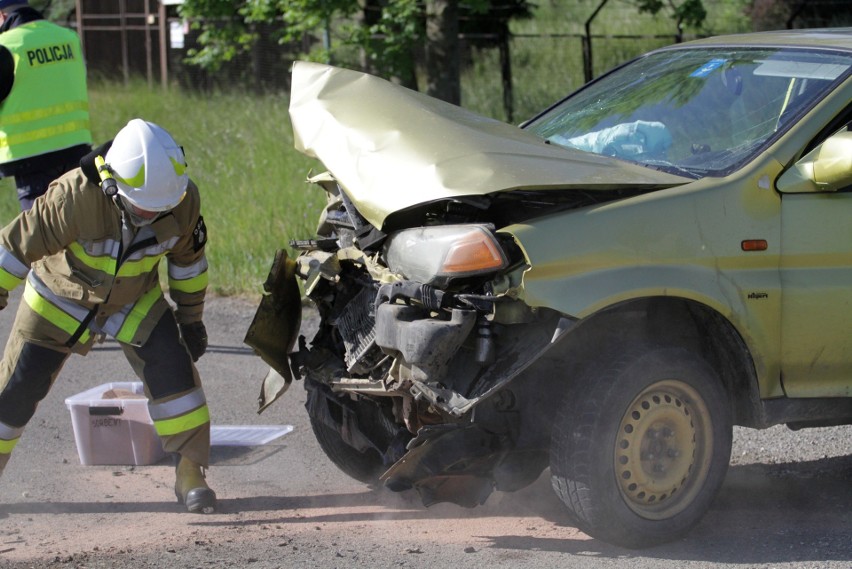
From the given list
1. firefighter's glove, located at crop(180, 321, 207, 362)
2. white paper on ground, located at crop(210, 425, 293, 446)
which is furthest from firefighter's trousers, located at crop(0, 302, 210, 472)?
white paper on ground, located at crop(210, 425, 293, 446)

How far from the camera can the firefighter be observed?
4.43 m

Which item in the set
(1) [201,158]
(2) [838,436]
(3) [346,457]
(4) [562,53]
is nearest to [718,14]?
(4) [562,53]

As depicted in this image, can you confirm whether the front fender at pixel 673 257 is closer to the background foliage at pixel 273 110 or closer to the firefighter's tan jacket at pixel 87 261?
the firefighter's tan jacket at pixel 87 261

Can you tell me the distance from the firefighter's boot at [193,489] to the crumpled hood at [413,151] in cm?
145

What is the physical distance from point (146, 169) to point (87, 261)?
50cm

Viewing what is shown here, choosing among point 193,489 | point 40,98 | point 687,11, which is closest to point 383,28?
point 687,11

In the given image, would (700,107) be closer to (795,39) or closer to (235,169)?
(795,39)

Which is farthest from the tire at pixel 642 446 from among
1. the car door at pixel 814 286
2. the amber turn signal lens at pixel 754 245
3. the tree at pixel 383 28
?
the tree at pixel 383 28

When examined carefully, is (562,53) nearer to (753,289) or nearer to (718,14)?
(718,14)

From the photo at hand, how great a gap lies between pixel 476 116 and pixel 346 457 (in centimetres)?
158

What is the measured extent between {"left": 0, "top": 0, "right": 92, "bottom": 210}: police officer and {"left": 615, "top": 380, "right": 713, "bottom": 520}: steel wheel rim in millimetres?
3531

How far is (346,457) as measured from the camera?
4988mm

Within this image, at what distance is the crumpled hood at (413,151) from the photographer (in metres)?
3.83

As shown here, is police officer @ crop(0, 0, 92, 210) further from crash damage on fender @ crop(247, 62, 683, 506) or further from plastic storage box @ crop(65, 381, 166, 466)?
crash damage on fender @ crop(247, 62, 683, 506)
